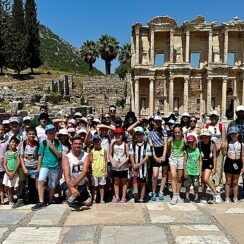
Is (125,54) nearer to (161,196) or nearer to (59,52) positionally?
(161,196)

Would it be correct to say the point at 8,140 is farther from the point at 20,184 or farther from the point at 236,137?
the point at 236,137

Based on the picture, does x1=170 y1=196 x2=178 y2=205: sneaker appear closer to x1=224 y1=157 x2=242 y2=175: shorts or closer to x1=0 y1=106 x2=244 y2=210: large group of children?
x1=0 y1=106 x2=244 y2=210: large group of children

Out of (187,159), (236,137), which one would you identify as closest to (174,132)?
(187,159)

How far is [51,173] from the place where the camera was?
26.7ft

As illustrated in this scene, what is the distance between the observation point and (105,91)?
5066 cm

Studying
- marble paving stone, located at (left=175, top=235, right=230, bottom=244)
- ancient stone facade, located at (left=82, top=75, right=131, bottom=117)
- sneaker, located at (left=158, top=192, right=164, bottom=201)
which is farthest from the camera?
ancient stone facade, located at (left=82, top=75, right=131, bottom=117)

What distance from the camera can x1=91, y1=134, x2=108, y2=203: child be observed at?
27.4 feet

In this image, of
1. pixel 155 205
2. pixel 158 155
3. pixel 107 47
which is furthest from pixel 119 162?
pixel 107 47

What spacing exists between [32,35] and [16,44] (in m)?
6.02

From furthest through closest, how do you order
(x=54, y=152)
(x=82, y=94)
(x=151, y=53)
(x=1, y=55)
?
(x=82, y=94) < (x=1, y=55) < (x=151, y=53) < (x=54, y=152)

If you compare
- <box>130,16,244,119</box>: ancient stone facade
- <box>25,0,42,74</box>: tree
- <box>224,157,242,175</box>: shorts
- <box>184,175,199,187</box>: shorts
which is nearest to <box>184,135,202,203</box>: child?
<box>184,175,199,187</box>: shorts

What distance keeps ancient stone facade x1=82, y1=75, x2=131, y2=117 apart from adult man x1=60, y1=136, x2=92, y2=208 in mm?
39708

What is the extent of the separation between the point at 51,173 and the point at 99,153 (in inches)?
43.9

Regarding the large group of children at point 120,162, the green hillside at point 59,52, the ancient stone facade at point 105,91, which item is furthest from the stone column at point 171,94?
the green hillside at point 59,52
